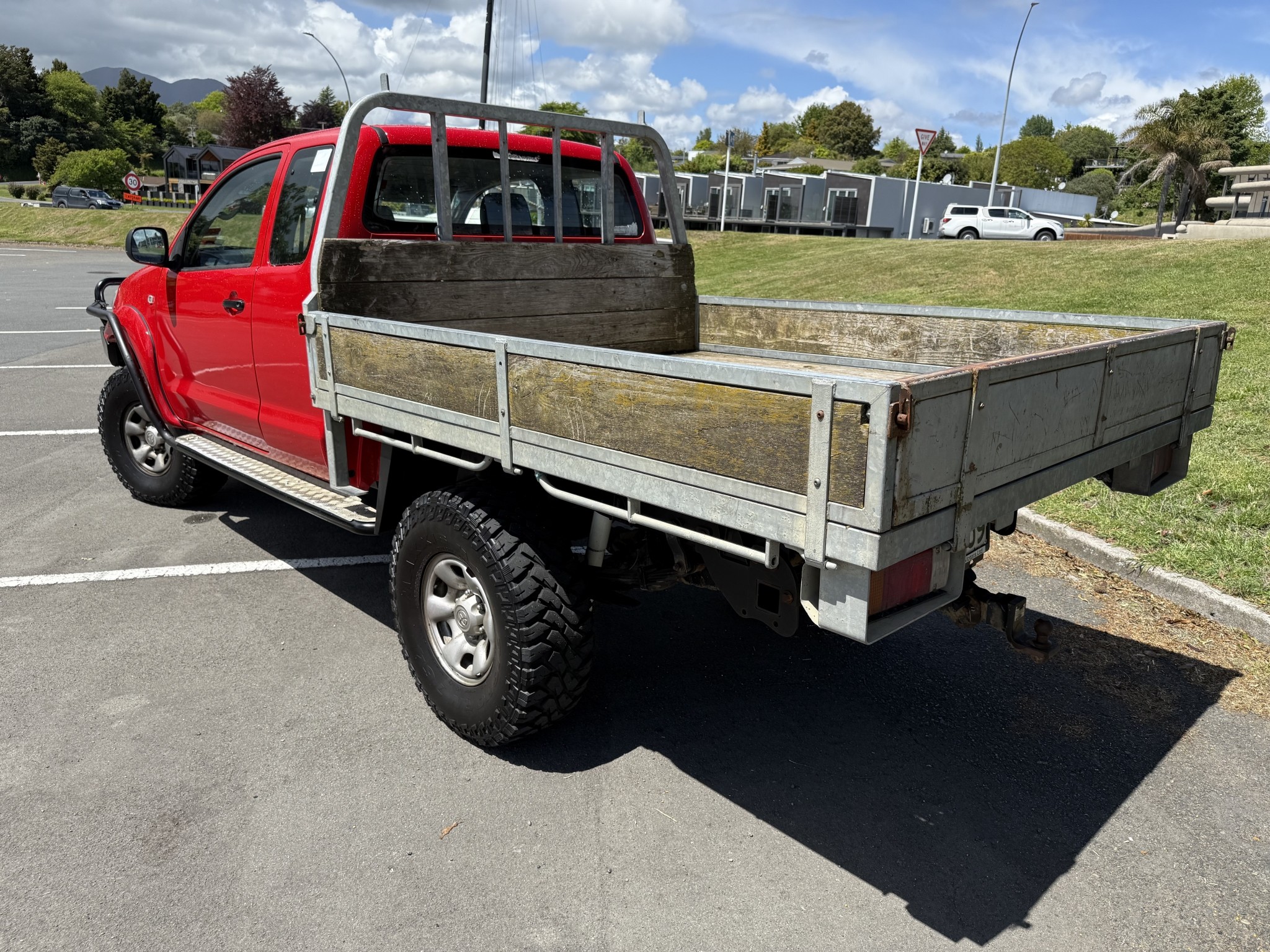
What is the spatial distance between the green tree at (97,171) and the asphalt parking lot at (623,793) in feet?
224

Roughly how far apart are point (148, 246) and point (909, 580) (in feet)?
15.4

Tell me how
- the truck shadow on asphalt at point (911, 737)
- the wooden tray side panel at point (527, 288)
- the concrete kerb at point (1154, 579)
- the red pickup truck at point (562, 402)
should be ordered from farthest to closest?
the concrete kerb at point (1154, 579) < the wooden tray side panel at point (527, 288) < the truck shadow on asphalt at point (911, 737) < the red pickup truck at point (562, 402)

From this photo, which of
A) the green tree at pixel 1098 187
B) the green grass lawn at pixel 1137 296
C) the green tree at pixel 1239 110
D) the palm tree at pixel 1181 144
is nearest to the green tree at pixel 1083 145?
the green tree at pixel 1098 187

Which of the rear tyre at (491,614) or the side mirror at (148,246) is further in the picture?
the side mirror at (148,246)

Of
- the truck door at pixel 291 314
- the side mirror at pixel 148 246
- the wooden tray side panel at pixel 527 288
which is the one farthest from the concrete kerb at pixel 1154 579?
the side mirror at pixel 148 246

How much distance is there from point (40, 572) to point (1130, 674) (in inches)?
206

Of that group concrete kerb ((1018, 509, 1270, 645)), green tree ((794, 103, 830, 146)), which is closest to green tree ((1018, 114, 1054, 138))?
green tree ((794, 103, 830, 146))

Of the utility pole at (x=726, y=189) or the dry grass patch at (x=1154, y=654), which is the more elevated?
the utility pole at (x=726, y=189)

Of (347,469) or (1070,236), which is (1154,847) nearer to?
(347,469)

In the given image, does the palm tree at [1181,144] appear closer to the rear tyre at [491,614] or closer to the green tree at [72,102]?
the rear tyre at [491,614]

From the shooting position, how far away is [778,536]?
2307 mm

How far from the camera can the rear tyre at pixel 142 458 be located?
5758 millimetres

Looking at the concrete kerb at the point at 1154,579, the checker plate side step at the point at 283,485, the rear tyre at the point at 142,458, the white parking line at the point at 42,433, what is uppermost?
the checker plate side step at the point at 283,485

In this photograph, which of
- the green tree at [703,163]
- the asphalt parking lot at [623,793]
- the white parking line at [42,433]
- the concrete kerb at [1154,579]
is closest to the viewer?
the asphalt parking lot at [623,793]
